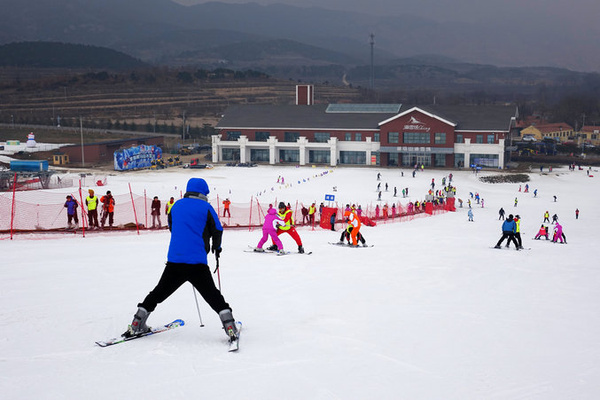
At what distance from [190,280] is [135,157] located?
189ft

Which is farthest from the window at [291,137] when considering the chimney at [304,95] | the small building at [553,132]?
the small building at [553,132]

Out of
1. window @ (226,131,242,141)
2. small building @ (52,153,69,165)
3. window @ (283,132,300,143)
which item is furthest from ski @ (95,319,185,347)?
window @ (226,131,242,141)

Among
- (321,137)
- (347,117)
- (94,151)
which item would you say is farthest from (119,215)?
(347,117)

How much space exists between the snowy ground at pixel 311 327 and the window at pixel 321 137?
2290 inches

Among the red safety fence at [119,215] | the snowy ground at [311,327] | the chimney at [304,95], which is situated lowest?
the red safety fence at [119,215]

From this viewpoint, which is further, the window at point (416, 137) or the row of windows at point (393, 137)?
the window at point (416, 137)

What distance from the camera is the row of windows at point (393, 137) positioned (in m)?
67.7

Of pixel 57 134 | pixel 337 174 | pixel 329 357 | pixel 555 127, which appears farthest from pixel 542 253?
pixel 555 127

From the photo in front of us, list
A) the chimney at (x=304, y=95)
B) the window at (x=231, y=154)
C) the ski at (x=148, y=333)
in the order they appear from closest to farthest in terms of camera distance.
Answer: the ski at (x=148, y=333)
the window at (x=231, y=154)
the chimney at (x=304, y=95)

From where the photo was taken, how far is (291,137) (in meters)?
74.6

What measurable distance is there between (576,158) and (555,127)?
48278 millimetres

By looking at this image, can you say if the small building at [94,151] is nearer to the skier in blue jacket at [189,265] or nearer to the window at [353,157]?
the window at [353,157]

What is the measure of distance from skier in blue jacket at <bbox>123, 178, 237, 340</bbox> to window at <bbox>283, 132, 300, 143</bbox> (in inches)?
2657

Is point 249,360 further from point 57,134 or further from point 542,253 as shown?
point 57,134
